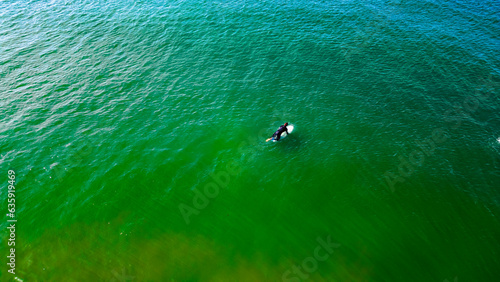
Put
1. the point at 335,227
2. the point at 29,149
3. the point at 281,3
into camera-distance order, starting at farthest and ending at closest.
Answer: the point at 281,3, the point at 29,149, the point at 335,227

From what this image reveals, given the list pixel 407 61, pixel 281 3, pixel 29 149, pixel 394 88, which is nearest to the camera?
pixel 29 149

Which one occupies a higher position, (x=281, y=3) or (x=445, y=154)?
(x=281, y=3)

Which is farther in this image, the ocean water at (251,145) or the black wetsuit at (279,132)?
the black wetsuit at (279,132)

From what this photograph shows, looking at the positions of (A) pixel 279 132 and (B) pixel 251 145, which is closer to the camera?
(A) pixel 279 132

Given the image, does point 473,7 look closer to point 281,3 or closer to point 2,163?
point 281,3

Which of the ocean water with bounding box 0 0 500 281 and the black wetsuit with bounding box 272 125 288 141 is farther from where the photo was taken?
the black wetsuit with bounding box 272 125 288 141

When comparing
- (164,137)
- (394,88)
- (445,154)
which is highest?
(164,137)

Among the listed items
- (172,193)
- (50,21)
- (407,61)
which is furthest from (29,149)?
(407,61)

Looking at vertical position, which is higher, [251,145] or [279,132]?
[251,145]
